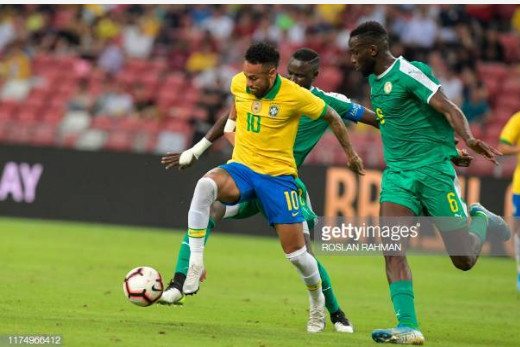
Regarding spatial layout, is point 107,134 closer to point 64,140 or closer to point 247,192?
point 64,140

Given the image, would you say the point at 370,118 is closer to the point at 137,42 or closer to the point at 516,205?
the point at 516,205

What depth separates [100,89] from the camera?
23.5m

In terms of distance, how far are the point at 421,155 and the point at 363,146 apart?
10.0 meters

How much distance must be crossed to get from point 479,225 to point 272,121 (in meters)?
2.07

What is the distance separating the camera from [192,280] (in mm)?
8641

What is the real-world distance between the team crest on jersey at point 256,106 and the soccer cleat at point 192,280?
1.36 meters

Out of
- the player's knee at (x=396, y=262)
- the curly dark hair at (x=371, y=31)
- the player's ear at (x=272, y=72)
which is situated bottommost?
the player's knee at (x=396, y=262)

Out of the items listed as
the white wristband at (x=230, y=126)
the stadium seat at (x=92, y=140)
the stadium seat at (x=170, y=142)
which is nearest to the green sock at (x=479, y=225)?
the white wristband at (x=230, y=126)

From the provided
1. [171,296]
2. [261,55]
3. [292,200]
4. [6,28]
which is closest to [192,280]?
[171,296]

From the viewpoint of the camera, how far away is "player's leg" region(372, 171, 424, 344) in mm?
8375

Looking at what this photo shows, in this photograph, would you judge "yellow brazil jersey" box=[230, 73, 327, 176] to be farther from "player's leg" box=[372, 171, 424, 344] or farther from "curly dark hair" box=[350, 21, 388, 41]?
"player's leg" box=[372, 171, 424, 344]

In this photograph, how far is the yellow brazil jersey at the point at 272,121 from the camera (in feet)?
28.9

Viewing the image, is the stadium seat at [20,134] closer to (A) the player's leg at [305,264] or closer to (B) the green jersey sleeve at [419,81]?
(A) the player's leg at [305,264]

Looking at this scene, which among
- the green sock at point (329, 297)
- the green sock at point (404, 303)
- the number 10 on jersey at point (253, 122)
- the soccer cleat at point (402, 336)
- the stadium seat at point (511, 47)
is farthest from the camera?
the stadium seat at point (511, 47)
